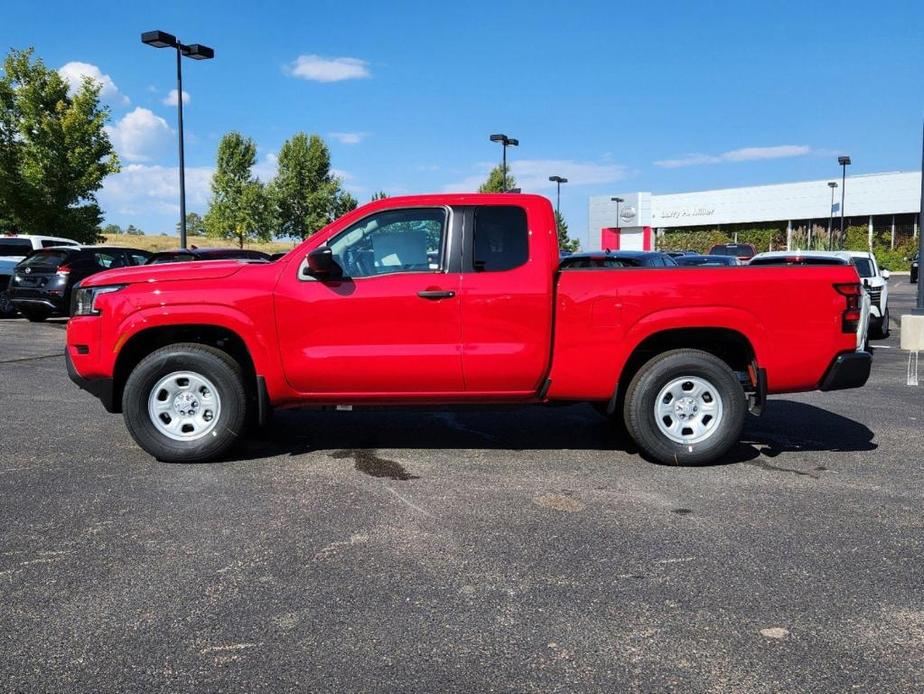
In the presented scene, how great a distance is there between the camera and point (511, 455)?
6250mm

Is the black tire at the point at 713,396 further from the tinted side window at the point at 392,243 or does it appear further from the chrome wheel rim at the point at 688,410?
the tinted side window at the point at 392,243

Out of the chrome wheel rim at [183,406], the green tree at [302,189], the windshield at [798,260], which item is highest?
the green tree at [302,189]

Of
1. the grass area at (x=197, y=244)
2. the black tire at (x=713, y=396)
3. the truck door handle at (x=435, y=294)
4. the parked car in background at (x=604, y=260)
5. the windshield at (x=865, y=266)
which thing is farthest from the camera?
the grass area at (x=197, y=244)

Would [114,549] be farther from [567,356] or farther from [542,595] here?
[567,356]

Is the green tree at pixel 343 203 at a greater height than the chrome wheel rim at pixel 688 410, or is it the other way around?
the green tree at pixel 343 203

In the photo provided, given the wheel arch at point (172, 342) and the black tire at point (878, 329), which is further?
the black tire at point (878, 329)

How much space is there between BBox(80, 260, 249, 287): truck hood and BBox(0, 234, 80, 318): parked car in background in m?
13.6

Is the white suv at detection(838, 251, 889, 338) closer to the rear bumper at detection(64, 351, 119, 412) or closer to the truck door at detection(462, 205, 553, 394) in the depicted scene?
the truck door at detection(462, 205, 553, 394)

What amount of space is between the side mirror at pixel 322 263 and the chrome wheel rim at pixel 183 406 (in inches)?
46.9

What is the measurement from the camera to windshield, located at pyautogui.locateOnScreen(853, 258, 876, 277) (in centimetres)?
1596

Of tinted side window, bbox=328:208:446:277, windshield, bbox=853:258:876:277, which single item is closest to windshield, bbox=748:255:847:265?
windshield, bbox=853:258:876:277

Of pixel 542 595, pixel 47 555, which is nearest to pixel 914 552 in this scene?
pixel 542 595

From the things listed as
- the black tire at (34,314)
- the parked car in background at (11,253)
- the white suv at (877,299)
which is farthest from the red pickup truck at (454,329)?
the parked car in background at (11,253)

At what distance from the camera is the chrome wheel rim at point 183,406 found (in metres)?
5.96
